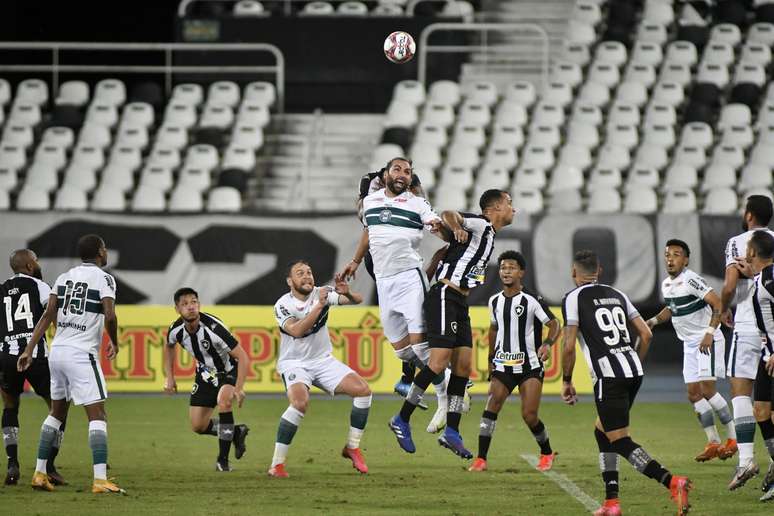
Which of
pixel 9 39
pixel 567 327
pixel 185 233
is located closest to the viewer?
pixel 567 327

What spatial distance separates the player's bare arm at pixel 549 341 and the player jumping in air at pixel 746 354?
5.22 ft

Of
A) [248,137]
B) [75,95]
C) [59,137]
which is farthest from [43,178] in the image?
[248,137]

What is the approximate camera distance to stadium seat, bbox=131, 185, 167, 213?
22.5 m

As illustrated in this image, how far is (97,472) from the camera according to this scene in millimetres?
10289

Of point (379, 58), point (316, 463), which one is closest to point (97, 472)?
point (316, 463)

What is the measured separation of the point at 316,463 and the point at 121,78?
17.9 m

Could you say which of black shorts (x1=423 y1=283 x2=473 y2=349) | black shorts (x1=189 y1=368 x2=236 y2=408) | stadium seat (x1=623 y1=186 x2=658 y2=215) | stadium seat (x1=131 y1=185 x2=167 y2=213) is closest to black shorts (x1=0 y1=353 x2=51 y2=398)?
black shorts (x1=189 y1=368 x2=236 y2=408)

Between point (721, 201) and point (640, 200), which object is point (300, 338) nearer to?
point (640, 200)

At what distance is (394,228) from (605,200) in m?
11.3

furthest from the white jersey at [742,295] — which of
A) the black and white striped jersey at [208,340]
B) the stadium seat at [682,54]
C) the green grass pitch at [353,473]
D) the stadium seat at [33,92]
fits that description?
the stadium seat at [33,92]

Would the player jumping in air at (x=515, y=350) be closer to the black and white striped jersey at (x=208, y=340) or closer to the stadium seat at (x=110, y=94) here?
the black and white striped jersey at (x=208, y=340)

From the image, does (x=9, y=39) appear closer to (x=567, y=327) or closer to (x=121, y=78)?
(x=121, y=78)

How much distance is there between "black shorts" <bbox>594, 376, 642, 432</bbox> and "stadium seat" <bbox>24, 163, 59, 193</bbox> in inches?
631

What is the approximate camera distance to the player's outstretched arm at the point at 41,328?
34.0 feet
